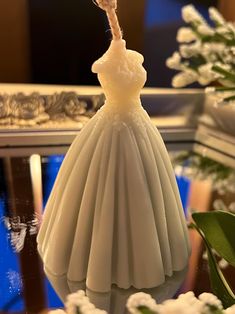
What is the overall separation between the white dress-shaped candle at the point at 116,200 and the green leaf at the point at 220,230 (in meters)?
0.03

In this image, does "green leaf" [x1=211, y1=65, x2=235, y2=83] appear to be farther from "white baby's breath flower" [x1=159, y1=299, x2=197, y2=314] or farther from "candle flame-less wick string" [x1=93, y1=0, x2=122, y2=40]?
"white baby's breath flower" [x1=159, y1=299, x2=197, y2=314]

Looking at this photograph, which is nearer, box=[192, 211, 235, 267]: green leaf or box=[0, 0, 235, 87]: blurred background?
box=[192, 211, 235, 267]: green leaf

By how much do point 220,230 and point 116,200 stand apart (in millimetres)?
102

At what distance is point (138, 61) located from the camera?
1.31 feet

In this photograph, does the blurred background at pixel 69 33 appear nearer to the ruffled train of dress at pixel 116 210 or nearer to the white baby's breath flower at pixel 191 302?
the ruffled train of dress at pixel 116 210

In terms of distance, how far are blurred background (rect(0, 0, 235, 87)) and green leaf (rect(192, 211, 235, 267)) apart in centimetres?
100

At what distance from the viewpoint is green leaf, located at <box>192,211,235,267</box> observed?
1.30 feet

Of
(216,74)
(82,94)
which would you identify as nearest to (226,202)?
(216,74)

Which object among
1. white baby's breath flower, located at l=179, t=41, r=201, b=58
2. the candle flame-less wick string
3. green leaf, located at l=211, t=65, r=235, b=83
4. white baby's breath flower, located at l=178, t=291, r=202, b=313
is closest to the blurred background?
white baby's breath flower, located at l=179, t=41, r=201, b=58

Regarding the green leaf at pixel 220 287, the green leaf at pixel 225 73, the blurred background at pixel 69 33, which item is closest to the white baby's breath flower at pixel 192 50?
the green leaf at pixel 225 73

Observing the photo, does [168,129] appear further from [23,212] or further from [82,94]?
[23,212]

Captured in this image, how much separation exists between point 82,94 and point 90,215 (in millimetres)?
495

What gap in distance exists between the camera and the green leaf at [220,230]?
397mm

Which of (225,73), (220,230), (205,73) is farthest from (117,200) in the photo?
(205,73)
